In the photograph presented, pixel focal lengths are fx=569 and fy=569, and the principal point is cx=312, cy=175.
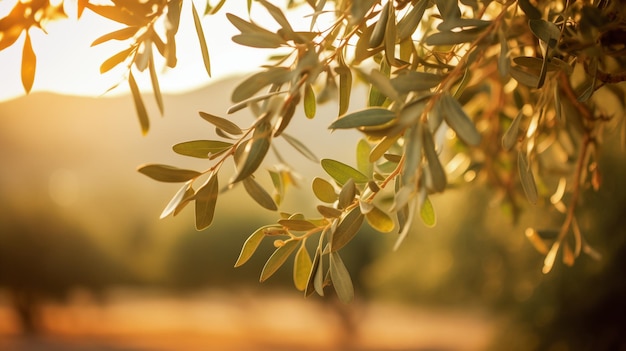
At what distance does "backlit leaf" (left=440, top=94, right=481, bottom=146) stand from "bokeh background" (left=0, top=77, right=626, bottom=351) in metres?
1.67

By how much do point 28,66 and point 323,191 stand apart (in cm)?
21

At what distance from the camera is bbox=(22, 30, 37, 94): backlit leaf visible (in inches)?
13.9

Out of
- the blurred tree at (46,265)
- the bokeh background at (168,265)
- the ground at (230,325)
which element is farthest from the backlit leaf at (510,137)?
the blurred tree at (46,265)

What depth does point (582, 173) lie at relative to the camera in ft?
2.00

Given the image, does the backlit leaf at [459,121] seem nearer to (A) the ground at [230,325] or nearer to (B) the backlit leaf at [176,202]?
(B) the backlit leaf at [176,202]

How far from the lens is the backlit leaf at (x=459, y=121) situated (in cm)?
28

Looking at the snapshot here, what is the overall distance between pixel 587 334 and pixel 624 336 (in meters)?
0.18

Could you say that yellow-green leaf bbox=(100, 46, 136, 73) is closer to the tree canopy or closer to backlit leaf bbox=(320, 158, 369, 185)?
the tree canopy

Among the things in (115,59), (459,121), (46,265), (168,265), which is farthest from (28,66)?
(46,265)

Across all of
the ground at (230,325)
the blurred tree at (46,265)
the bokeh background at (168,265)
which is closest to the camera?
the bokeh background at (168,265)

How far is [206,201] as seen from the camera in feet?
1.18

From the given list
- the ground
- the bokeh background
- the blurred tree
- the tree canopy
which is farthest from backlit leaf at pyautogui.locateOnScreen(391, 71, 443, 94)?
the blurred tree

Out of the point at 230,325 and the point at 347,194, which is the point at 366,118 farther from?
the point at 230,325

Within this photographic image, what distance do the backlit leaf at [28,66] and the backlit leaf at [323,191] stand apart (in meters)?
0.19
